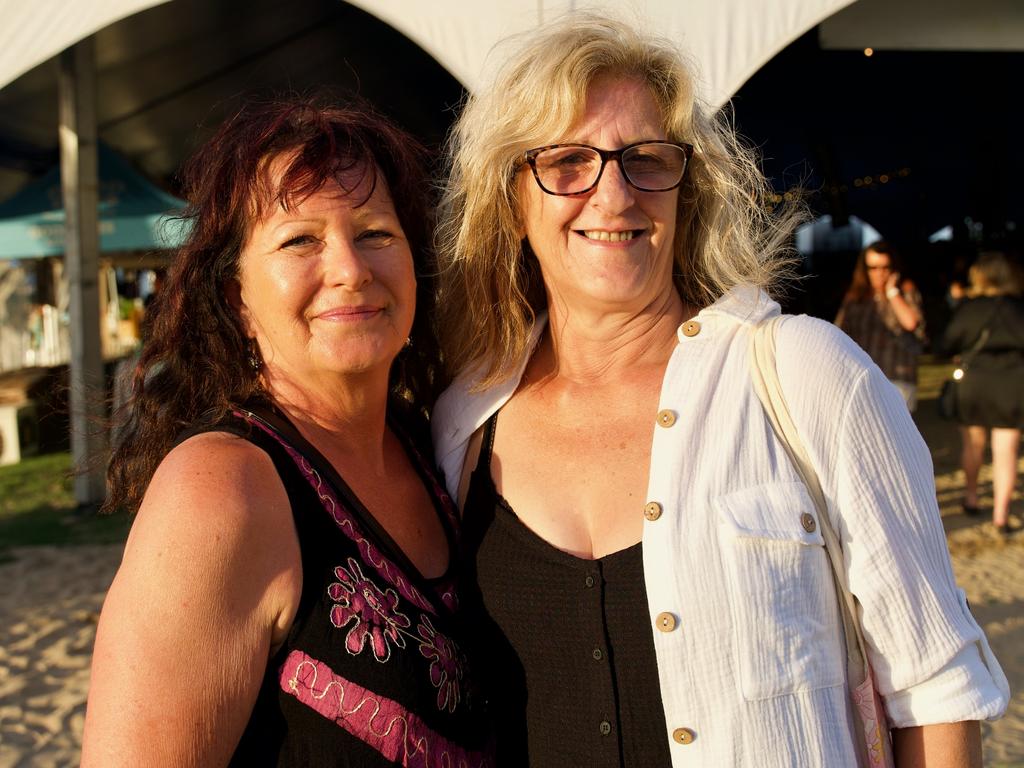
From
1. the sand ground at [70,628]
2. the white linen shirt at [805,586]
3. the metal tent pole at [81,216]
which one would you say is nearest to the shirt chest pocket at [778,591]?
the white linen shirt at [805,586]

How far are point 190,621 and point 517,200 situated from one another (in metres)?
1.12

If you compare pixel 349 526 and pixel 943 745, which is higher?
pixel 349 526

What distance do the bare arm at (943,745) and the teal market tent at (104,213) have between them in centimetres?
791

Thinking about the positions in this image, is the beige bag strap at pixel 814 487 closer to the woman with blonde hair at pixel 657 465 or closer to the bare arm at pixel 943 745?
the woman with blonde hair at pixel 657 465

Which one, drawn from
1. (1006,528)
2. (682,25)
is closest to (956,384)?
(1006,528)

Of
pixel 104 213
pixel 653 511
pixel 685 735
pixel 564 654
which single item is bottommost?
pixel 685 735

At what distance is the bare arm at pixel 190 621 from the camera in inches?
52.4

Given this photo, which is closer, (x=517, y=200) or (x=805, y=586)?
(x=805, y=586)

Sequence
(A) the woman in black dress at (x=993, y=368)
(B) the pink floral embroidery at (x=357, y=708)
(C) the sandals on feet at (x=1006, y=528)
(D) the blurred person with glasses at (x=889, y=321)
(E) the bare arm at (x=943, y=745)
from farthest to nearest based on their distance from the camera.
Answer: (D) the blurred person with glasses at (x=889, y=321)
(A) the woman in black dress at (x=993, y=368)
(C) the sandals on feet at (x=1006, y=528)
(E) the bare arm at (x=943, y=745)
(B) the pink floral embroidery at (x=357, y=708)

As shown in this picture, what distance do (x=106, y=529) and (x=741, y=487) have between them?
21.8 feet

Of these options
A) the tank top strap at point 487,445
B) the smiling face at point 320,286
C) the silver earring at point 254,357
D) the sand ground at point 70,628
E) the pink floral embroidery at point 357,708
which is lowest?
the sand ground at point 70,628

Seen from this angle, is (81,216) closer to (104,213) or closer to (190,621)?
(104,213)

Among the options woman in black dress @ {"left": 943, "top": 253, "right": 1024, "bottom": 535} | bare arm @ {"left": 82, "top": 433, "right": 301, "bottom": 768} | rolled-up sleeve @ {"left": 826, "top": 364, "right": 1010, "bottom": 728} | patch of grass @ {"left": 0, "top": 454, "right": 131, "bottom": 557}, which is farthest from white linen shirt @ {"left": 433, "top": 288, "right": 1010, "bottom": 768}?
woman in black dress @ {"left": 943, "top": 253, "right": 1024, "bottom": 535}

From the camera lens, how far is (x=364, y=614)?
4.93 feet
